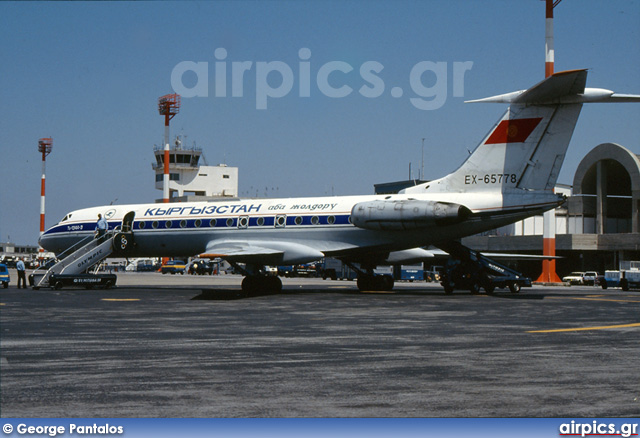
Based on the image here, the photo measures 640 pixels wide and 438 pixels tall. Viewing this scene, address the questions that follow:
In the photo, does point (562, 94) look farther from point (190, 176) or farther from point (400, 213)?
point (190, 176)

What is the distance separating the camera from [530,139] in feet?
81.6

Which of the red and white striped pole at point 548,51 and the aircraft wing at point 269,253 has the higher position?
the red and white striped pole at point 548,51

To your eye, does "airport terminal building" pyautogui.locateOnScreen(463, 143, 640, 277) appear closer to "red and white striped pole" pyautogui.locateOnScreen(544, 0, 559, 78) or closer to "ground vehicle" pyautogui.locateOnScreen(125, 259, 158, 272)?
"red and white striped pole" pyautogui.locateOnScreen(544, 0, 559, 78)

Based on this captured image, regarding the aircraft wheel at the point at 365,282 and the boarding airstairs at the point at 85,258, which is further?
the aircraft wheel at the point at 365,282

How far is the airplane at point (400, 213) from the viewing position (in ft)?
80.3

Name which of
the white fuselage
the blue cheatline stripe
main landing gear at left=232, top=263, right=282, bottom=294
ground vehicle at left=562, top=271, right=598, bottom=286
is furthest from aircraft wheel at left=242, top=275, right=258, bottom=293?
ground vehicle at left=562, top=271, right=598, bottom=286

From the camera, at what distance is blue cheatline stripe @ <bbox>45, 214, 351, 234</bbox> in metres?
28.0

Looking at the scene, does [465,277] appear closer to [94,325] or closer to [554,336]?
[554,336]

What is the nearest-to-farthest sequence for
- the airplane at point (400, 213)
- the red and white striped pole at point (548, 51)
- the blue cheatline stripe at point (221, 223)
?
the airplane at point (400, 213)
the blue cheatline stripe at point (221, 223)
the red and white striped pole at point (548, 51)

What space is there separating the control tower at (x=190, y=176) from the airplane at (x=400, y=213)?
8038 centimetres

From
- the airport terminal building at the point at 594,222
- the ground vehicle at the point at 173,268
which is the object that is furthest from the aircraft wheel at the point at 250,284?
the ground vehicle at the point at 173,268

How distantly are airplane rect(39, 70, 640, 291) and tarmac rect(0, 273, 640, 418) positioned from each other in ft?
23.7

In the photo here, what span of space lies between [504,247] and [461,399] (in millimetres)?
68248

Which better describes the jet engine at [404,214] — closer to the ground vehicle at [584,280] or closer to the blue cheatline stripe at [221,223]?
the blue cheatline stripe at [221,223]
